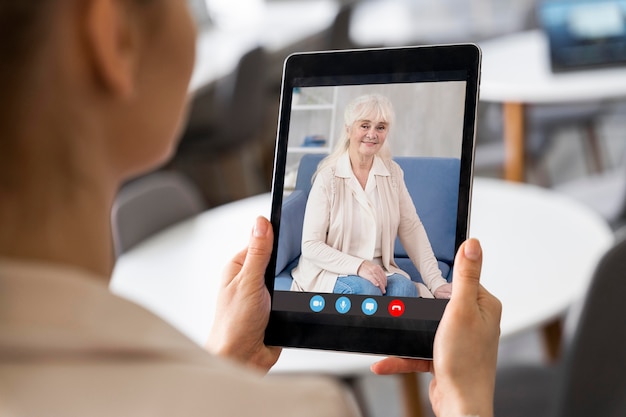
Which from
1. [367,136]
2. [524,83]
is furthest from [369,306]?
[524,83]

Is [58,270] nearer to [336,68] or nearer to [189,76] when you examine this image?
[189,76]

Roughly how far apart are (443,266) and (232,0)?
13.6 feet

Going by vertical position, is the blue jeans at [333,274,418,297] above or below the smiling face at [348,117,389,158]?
below

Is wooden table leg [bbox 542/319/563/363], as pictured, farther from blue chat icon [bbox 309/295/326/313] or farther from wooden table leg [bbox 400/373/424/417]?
blue chat icon [bbox 309/295/326/313]

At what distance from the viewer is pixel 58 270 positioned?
15.0 inches

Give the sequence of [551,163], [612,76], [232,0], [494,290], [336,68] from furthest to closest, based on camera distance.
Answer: [232,0] < [551,163] < [612,76] < [494,290] < [336,68]

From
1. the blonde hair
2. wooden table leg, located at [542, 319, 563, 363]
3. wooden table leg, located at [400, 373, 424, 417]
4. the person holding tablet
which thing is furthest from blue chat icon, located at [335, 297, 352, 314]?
wooden table leg, located at [542, 319, 563, 363]

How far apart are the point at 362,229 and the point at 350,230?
0.04ft

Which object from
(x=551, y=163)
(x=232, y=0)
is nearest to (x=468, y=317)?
(x=551, y=163)

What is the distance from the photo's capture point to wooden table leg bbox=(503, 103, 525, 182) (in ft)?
9.21

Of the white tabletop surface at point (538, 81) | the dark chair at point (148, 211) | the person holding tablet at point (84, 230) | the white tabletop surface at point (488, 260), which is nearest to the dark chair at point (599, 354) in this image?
the white tabletop surface at point (488, 260)

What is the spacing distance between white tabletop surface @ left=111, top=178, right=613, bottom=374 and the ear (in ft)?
2.72

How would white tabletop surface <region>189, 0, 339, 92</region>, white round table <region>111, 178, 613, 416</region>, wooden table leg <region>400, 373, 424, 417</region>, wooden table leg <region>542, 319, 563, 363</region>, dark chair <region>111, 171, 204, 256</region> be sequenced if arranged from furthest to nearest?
white tabletop surface <region>189, 0, 339, 92</region>
wooden table leg <region>542, 319, 563, 363</region>
dark chair <region>111, 171, 204, 256</region>
wooden table leg <region>400, 373, 424, 417</region>
white round table <region>111, 178, 613, 416</region>

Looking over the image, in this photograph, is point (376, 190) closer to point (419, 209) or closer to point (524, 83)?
point (419, 209)
